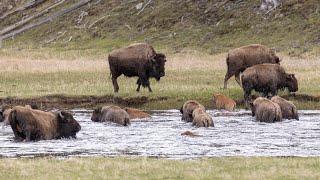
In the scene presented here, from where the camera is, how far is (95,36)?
10375 centimetres

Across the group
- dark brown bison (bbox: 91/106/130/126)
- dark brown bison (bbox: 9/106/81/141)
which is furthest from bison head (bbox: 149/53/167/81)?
dark brown bison (bbox: 9/106/81/141)

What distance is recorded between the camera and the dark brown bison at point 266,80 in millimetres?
34312

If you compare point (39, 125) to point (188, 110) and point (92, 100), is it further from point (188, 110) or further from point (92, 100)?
point (92, 100)

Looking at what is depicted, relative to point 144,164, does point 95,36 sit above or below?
above

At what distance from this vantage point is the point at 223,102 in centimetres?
3403

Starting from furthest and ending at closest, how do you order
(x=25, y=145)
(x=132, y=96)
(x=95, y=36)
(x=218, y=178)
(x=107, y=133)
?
(x=95, y=36) < (x=132, y=96) < (x=107, y=133) < (x=25, y=145) < (x=218, y=178)

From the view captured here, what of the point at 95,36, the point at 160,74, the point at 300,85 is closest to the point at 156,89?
the point at 160,74

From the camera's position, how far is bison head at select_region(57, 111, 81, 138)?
25750 millimetres

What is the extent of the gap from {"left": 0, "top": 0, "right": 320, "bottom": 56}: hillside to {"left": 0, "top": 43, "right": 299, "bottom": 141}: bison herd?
25.4m

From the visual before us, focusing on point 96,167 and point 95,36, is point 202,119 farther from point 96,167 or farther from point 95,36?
point 95,36

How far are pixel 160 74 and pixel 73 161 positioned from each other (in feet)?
65.1

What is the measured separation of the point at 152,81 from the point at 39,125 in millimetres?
19575

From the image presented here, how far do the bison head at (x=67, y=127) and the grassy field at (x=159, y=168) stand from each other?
18.7ft

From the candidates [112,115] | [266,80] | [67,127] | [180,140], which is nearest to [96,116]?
[112,115]
